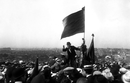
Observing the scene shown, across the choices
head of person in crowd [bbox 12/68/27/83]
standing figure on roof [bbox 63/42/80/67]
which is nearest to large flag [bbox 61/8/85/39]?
standing figure on roof [bbox 63/42/80/67]

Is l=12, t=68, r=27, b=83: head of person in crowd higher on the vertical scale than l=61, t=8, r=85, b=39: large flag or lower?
lower

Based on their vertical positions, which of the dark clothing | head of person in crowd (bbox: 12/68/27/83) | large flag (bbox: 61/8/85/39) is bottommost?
head of person in crowd (bbox: 12/68/27/83)

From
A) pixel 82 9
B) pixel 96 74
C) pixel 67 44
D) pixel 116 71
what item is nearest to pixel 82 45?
pixel 67 44

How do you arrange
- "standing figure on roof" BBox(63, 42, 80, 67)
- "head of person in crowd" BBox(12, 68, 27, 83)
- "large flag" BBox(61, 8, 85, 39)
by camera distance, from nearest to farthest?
"head of person in crowd" BBox(12, 68, 27, 83)
"standing figure on roof" BBox(63, 42, 80, 67)
"large flag" BBox(61, 8, 85, 39)

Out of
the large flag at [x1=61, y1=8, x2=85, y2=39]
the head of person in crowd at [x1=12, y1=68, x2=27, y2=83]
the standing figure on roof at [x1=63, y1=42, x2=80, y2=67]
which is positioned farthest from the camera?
the large flag at [x1=61, y1=8, x2=85, y2=39]

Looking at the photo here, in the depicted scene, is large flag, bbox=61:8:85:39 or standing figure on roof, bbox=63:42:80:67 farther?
large flag, bbox=61:8:85:39

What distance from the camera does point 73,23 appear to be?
12328 mm

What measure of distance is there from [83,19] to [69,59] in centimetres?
251

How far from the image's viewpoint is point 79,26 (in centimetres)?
1216

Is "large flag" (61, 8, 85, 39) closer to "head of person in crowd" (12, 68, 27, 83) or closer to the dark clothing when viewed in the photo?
the dark clothing

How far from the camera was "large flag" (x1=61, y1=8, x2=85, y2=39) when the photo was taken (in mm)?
12137

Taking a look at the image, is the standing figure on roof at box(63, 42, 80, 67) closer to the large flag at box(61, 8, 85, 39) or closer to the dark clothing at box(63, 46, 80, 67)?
the dark clothing at box(63, 46, 80, 67)

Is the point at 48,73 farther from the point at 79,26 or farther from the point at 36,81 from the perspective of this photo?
the point at 79,26

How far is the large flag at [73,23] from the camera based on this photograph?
1214 cm
